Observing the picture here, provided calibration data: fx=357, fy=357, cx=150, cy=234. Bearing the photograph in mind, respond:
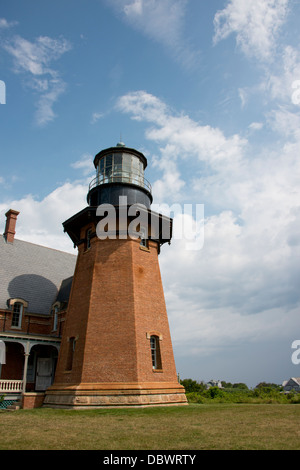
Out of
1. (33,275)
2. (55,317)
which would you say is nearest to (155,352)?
(55,317)

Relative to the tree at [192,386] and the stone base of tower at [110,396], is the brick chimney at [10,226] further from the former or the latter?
the tree at [192,386]

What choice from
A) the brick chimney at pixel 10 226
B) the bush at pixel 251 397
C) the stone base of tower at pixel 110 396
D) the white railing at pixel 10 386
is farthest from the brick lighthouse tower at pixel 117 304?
the brick chimney at pixel 10 226

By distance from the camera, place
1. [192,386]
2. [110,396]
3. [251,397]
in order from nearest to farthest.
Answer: [110,396] < [251,397] < [192,386]

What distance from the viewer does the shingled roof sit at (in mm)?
24391

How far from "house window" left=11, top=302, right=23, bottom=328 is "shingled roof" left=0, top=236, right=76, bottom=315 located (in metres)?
0.57

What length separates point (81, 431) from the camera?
31.1 ft

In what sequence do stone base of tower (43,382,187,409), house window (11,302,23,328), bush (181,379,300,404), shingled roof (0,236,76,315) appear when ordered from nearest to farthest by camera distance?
stone base of tower (43,382,187,409) < bush (181,379,300,404) < house window (11,302,23,328) < shingled roof (0,236,76,315)

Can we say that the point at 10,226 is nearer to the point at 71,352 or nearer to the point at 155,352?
the point at 71,352

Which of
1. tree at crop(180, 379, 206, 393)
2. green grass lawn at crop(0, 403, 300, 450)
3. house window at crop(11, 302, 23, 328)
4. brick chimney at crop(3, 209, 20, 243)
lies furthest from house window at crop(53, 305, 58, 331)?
tree at crop(180, 379, 206, 393)

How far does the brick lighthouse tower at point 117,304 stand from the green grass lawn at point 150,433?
351 centimetres

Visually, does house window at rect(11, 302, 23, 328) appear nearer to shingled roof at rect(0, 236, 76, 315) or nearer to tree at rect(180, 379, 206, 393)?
shingled roof at rect(0, 236, 76, 315)

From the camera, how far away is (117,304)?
17891 mm

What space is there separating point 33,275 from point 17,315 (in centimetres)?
352
